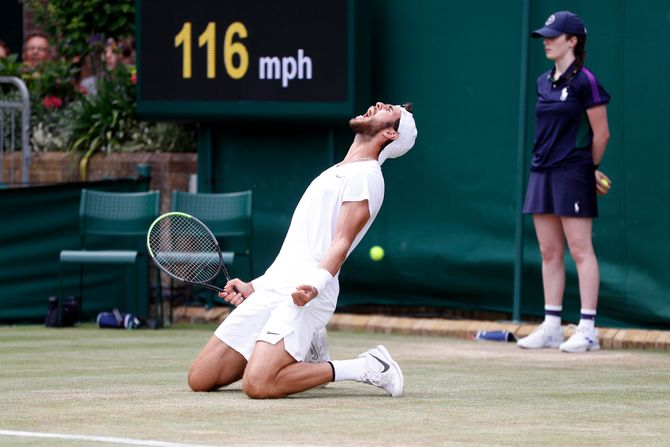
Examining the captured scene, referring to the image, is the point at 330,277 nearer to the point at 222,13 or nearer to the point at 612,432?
the point at 612,432

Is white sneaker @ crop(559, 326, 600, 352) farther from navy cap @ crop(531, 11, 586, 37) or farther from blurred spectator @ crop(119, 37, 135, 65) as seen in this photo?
blurred spectator @ crop(119, 37, 135, 65)

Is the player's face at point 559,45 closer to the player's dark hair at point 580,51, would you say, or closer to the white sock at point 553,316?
the player's dark hair at point 580,51

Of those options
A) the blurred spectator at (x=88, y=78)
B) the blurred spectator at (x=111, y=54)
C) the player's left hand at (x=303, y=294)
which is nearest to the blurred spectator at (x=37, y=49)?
the blurred spectator at (x=88, y=78)

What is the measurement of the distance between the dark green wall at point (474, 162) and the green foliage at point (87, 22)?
3.26 m

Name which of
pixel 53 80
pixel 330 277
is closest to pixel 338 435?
pixel 330 277

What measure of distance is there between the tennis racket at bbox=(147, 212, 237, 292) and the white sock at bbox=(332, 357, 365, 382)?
0.88m

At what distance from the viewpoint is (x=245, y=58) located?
39.0 feet

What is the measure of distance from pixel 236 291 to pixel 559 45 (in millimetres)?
3355

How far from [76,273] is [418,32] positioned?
3378 mm

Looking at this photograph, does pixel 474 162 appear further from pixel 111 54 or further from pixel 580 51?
pixel 111 54

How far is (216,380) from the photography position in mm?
7117

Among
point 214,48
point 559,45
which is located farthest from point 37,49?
point 559,45

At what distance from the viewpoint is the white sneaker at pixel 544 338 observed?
980cm

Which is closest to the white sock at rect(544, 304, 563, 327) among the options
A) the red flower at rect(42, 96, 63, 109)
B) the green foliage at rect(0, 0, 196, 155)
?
the green foliage at rect(0, 0, 196, 155)
